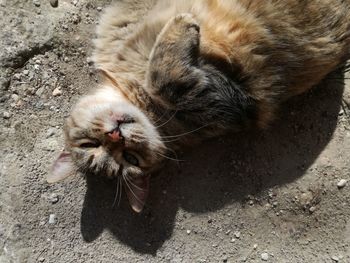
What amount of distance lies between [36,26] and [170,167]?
67.8 inches

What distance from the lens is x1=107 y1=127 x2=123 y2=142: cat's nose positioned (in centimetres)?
329

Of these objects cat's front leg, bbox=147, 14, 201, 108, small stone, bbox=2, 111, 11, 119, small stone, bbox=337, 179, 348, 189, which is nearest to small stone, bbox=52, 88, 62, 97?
small stone, bbox=2, 111, 11, 119

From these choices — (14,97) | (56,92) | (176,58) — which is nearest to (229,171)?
(176,58)

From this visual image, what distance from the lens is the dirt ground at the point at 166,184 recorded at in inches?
152

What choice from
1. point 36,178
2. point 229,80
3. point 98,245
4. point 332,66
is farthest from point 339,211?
point 36,178

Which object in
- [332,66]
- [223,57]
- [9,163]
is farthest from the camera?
[9,163]

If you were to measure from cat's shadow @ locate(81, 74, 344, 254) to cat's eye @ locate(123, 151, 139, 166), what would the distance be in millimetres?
525

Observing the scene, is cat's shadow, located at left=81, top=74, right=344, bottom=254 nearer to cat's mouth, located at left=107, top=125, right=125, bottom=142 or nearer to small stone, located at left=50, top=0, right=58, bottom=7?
cat's mouth, located at left=107, top=125, right=125, bottom=142

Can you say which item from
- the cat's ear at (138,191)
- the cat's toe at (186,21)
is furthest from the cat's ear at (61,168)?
the cat's toe at (186,21)

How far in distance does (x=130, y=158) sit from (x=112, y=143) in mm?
216

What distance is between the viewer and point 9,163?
3857 millimetres

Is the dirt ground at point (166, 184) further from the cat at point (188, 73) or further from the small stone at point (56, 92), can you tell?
the cat at point (188, 73)

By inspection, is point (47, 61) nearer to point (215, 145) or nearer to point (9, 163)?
point (9, 163)

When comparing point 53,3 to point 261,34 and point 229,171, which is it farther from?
point 229,171
